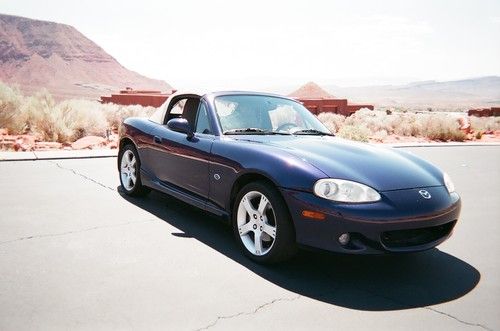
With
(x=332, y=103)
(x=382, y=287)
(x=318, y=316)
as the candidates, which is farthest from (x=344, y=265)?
(x=332, y=103)

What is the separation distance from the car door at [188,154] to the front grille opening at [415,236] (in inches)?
74.4

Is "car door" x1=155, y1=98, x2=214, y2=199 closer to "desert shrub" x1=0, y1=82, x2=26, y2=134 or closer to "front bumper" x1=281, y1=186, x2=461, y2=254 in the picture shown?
"front bumper" x1=281, y1=186, x2=461, y2=254

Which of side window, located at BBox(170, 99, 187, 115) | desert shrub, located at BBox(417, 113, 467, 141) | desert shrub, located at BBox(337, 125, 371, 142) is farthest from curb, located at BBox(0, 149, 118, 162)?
desert shrub, located at BBox(417, 113, 467, 141)

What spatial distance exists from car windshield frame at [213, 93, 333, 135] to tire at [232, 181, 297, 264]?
89cm

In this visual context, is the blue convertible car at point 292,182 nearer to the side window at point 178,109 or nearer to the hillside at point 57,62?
the side window at point 178,109

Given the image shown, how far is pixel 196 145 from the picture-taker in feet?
16.2

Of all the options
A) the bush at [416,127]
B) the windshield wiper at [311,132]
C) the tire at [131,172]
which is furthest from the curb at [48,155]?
the bush at [416,127]

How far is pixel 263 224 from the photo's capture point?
410cm

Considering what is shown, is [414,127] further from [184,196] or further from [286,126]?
[184,196]

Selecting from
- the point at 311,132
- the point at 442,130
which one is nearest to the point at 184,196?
the point at 311,132

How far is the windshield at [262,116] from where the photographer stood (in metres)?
5.00

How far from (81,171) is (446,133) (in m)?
17.9

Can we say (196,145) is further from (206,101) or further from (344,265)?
(344,265)

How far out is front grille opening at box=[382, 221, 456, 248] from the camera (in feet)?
12.1
